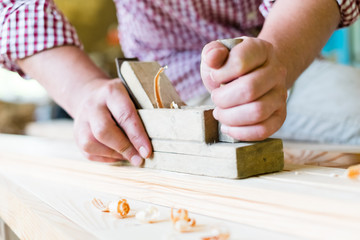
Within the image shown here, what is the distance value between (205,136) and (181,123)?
0.05 metres

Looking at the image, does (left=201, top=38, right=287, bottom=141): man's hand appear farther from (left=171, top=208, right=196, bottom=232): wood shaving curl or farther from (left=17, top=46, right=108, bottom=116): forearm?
(left=17, top=46, right=108, bottom=116): forearm

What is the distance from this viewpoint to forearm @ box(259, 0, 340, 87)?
86cm

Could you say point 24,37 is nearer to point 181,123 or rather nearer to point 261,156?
point 181,123

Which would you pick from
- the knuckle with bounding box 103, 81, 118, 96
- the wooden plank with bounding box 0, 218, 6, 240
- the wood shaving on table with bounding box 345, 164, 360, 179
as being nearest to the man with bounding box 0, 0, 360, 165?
the knuckle with bounding box 103, 81, 118, 96

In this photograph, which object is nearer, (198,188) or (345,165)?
(198,188)

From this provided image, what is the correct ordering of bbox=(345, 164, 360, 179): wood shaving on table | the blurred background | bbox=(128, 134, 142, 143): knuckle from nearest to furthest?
bbox=(345, 164, 360, 179): wood shaving on table, bbox=(128, 134, 142, 143): knuckle, the blurred background

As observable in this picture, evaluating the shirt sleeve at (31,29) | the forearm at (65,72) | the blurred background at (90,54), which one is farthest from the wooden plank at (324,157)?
the blurred background at (90,54)

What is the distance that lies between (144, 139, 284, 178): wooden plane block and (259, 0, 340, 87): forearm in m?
0.21

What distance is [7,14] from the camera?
3.78ft

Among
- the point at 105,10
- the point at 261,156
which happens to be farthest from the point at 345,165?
the point at 105,10

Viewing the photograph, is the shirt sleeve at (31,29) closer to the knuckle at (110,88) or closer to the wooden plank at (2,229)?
the knuckle at (110,88)

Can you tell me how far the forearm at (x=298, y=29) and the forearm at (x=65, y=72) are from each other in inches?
17.3

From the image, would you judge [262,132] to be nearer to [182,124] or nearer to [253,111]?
[253,111]

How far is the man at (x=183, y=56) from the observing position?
646 mm
